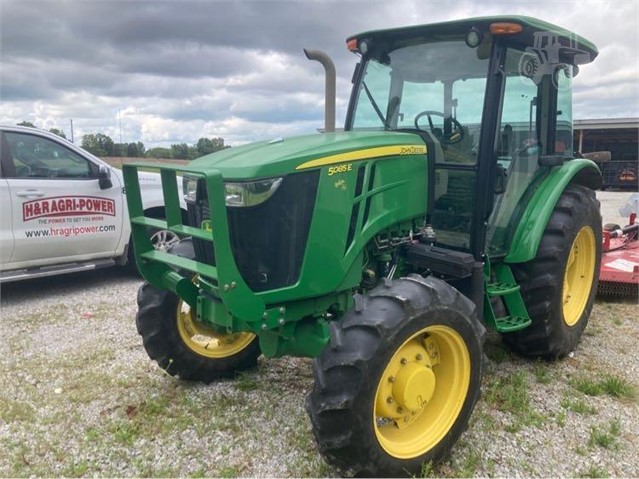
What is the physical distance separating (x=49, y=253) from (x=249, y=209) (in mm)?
3914

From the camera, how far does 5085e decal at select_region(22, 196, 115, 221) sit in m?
5.63

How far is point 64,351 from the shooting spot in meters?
4.47

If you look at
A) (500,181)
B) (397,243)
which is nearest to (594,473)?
(397,243)

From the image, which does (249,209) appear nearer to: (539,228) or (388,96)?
(388,96)

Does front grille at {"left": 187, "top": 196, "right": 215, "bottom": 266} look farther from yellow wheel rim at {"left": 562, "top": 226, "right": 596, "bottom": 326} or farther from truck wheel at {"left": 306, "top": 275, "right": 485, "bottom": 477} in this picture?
yellow wheel rim at {"left": 562, "top": 226, "right": 596, "bottom": 326}

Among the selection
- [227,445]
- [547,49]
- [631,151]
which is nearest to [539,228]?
[547,49]

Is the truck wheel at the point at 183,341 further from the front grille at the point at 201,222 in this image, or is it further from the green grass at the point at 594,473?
the green grass at the point at 594,473

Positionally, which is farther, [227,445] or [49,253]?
[49,253]

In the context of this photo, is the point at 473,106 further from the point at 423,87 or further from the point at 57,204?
the point at 57,204

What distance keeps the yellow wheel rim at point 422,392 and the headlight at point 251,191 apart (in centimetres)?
99

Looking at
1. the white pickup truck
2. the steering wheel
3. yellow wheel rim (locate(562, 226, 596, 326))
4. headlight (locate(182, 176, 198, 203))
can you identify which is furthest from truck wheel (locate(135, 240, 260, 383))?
yellow wheel rim (locate(562, 226, 596, 326))

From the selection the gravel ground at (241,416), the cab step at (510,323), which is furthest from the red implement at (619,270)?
the cab step at (510,323)

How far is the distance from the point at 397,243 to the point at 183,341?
5.03 feet

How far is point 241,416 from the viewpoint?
3.38m
